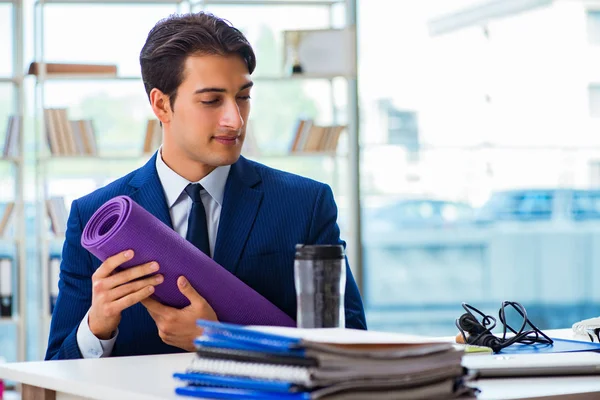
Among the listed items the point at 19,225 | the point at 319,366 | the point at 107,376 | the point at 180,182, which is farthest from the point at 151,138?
the point at 319,366

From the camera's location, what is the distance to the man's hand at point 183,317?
1675 millimetres

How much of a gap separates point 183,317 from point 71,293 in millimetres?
501

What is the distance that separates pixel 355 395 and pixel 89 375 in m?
0.54

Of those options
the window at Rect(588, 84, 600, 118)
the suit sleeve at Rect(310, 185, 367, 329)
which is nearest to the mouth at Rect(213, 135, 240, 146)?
the suit sleeve at Rect(310, 185, 367, 329)

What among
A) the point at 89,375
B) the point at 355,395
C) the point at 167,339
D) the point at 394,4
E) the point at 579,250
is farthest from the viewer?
the point at 579,250

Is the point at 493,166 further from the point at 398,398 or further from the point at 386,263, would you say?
the point at 398,398

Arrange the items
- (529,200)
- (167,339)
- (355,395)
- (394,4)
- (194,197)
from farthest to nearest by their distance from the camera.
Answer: (529,200) → (394,4) → (194,197) → (167,339) → (355,395)

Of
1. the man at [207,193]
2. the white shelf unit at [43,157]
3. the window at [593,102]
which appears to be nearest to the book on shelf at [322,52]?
the white shelf unit at [43,157]

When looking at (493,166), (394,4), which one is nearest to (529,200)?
(493,166)

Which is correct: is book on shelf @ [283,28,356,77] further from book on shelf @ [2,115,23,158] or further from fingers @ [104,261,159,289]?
fingers @ [104,261,159,289]

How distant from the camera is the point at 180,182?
85.6 inches

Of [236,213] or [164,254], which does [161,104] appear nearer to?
[236,213]

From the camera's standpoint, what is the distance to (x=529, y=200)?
6094mm

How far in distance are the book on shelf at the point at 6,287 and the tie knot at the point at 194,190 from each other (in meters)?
2.85
